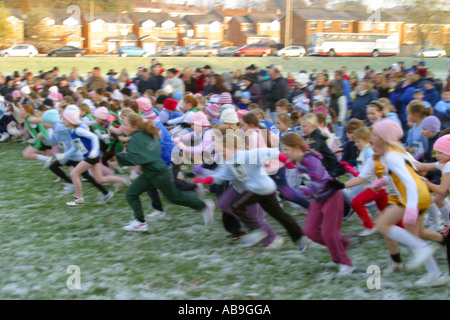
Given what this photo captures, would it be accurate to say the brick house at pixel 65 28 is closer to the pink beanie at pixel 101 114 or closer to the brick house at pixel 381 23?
the brick house at pixel 381 23

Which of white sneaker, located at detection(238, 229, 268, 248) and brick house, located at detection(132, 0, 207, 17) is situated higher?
brick house, located at detection(132, 0, 207, 17)

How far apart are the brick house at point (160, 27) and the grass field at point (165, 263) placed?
245 feet

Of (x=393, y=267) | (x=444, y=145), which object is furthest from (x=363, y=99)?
(x=393, y=267)

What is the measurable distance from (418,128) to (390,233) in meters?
3.00

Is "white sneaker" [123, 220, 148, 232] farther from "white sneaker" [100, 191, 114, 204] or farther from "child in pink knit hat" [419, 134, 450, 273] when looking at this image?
"child in pink knit hat" [419, 134, 450, 273]

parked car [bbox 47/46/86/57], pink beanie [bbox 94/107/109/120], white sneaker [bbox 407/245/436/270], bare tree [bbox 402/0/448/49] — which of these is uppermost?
bare tree [bbox 402/0/448/49]

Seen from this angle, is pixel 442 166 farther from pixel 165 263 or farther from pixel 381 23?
pixel 381 23

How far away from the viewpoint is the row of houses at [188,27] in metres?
72.5

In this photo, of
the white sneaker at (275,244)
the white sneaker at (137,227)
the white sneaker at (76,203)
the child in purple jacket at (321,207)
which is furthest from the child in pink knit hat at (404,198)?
the white sneaker at (76,203)

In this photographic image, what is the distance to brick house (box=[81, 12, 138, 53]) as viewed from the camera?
7300 centimetres

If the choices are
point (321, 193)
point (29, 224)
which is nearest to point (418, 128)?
point (321, 193)

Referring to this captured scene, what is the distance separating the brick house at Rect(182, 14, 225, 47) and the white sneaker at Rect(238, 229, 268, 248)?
79593mm

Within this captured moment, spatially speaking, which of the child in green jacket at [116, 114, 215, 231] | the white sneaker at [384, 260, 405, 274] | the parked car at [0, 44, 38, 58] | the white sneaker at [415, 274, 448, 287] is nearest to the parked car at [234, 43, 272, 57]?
the parked car at [0, 44, 38, 58]
